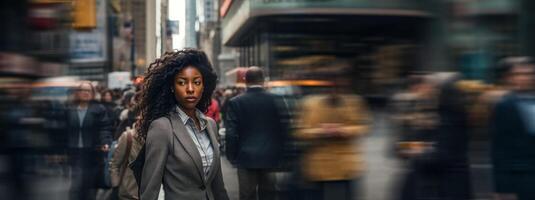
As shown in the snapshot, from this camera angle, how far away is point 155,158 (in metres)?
5.02

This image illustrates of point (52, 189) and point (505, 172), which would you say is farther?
point (505, 172)

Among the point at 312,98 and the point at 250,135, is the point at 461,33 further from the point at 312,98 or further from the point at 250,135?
the point at 250,135

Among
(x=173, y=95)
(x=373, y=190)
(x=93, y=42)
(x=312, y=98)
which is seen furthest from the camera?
(x=93, y=42)

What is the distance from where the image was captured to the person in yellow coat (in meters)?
7.21

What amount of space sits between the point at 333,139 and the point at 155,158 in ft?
8.27

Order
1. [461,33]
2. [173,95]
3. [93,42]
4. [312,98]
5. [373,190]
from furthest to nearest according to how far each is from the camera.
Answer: [93,42] < [373,190] < [312,98] < [461,33] < [173,95]

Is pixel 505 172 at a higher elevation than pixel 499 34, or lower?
lower

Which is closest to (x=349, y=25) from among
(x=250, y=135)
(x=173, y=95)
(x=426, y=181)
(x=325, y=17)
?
(x=325, y=17)

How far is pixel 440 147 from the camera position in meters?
6.75

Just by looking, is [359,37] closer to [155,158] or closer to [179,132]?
[179,132]

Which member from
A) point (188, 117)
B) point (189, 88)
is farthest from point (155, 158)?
point (189, 88)

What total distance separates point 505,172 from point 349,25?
1.53m

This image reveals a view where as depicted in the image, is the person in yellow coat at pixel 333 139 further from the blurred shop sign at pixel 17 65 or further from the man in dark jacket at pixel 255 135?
the blurred shop sign at pixel 17 65

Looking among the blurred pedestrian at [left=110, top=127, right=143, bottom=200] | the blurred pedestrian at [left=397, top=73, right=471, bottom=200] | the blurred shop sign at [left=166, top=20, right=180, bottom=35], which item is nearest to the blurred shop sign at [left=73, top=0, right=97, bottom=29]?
the blurred pedestrian at [left=110, top=127, right=143, bottom=200]
